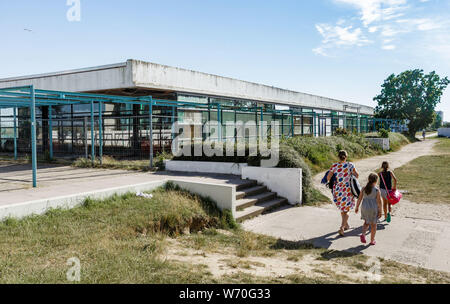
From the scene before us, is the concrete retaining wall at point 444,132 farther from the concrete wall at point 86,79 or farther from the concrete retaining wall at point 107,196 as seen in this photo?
the concrete retaining wall at point 107,196

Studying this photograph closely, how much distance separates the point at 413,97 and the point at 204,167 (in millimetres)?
43546

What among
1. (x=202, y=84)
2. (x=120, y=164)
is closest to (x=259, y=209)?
(x=120, y=164)

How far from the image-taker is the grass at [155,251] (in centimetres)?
441

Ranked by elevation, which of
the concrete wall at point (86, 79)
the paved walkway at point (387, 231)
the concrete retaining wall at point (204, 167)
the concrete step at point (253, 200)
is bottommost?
the paved walkway at point (387, 231)

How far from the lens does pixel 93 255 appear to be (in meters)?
4.79

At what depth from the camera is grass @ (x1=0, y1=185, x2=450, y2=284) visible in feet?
14.5

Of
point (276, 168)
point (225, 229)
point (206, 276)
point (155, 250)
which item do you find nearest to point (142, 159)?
point (276, 168)

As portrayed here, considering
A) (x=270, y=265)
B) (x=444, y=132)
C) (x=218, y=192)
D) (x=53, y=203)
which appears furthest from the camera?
(x=444, y=132)

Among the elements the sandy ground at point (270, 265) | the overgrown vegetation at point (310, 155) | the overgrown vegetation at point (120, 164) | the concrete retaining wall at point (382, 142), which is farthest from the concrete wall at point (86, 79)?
the concrete retaining wall at point (382, 142)

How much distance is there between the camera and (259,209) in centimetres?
866

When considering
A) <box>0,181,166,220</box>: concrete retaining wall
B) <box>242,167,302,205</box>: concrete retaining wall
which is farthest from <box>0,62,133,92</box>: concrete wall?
<box>0,181,166,220</box>: concrete retaining wall

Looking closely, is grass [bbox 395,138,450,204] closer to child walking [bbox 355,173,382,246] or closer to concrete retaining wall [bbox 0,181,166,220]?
child walking [bbox 355,173,382,246]

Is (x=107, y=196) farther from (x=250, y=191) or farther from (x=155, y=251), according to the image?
(x=250, y=191)

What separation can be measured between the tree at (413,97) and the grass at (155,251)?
46379 mm
